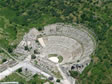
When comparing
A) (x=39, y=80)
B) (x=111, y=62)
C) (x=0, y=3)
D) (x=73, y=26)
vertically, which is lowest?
(x=39, y=80)

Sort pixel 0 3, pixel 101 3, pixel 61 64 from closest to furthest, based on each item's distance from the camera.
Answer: pixel 61 64
pixel 101 3
pixel 0 3

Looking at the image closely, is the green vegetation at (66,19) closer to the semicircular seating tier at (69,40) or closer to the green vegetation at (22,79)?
the semicircular seating tier at (69,40)

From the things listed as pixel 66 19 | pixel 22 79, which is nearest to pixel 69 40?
pixel 66 19

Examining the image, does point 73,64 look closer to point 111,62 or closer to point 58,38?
point 111,62

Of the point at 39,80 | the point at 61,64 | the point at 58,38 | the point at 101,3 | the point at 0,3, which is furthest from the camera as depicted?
the point at 0,3

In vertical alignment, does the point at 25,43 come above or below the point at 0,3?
below

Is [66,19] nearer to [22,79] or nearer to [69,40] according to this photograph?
→ [69,40]

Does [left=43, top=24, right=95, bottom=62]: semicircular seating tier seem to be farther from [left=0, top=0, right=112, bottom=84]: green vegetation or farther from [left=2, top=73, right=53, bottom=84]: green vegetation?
[left=2, top=73, right=53, bottom=84]: green vegetation

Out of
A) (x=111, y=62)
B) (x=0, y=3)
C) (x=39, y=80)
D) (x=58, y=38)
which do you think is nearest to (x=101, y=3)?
(x=58, y=38)

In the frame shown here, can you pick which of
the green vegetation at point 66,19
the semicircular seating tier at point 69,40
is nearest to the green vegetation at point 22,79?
the green vegetation at point 66,19
